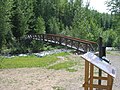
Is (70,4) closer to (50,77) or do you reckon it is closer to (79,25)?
(79,25)

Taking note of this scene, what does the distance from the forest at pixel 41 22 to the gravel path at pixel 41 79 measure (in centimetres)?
1722

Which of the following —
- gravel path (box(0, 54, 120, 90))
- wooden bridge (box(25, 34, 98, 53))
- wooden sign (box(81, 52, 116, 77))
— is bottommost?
gravel path (box(0, 54, 120, 90))

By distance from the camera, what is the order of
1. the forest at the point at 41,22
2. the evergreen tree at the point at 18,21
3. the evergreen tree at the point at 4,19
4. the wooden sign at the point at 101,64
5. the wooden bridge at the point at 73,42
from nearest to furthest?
the wooden sign at the point at 101,64
the wooden bridge at the point at 73,42
the evergreen tree at the point at 4,19
the forest at the point at 41,22
the evergreen tree at the point at 18,21

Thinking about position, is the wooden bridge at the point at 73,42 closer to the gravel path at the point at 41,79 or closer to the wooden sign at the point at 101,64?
the gravel path at the point at 41,79

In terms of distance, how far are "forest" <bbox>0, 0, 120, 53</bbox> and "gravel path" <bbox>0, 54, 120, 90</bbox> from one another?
1722cm

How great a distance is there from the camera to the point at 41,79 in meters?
16.0

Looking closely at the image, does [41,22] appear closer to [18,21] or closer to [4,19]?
[18,21]

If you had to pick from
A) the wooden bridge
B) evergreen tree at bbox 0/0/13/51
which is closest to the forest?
evergreen tree at bbox 0/0/13/51

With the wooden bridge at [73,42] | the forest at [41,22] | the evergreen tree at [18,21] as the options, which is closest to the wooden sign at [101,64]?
the wooden bridge at [73,42]

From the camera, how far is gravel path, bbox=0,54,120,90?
1385 centimetres

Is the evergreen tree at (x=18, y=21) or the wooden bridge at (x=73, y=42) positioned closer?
the wooden bridge at (x=73, y=42)

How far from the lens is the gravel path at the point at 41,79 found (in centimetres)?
1385

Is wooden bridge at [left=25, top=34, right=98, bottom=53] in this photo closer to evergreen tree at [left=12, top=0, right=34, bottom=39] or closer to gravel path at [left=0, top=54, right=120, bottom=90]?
evergreen tree at [left=12, top=0, right=34, bottom=39]

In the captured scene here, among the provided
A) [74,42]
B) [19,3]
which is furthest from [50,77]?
[19,3]
